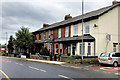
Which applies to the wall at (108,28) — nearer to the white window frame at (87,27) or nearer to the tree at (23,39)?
the white window frame at (87,27)

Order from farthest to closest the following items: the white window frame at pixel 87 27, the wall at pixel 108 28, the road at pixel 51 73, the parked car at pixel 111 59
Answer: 1. the white window frame at pixel 87 27
2. the wall at pixel 108 28
3. the parked car at pixel 111 59
4. the road at pixel 51 73

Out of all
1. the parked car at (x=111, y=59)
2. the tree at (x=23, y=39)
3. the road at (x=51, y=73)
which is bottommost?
the road at (x=51, y=73)

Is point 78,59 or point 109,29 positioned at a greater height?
point 109,29

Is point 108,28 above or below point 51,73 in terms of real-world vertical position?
above

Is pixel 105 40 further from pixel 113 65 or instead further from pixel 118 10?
pixel 113 65

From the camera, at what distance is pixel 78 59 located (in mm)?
20266

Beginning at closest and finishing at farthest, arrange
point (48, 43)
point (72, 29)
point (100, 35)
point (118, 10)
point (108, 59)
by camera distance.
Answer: point (108, 59) → point (100, 35) → point (118, 10) → point (72, 29) → point (48, 43)

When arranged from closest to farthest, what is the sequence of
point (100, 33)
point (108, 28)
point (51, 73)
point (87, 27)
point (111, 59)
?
point (51, 73) < point (111, 59) < point (100, 33) < point (108, 28) < point (87, 27)

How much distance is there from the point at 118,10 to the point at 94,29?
5.36 m

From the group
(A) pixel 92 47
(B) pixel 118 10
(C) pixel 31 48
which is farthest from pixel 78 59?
(C) pixel 31 48

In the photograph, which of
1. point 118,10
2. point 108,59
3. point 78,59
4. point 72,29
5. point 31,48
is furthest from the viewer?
point 31,48

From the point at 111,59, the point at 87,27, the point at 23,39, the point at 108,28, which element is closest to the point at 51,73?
the point at 111,59

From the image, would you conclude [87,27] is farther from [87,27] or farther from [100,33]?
[100,33]

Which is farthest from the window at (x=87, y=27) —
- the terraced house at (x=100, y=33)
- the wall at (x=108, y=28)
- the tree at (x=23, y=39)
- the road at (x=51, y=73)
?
the tree at (x=23, y=39)
